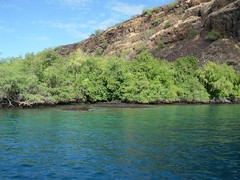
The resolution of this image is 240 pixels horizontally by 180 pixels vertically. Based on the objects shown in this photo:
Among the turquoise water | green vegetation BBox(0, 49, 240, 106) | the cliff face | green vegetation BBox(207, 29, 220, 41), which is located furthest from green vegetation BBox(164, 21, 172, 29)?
the turquoise water

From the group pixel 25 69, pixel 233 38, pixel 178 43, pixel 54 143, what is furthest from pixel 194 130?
pixel 178 43


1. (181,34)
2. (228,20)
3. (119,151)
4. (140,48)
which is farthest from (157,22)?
(119,151)

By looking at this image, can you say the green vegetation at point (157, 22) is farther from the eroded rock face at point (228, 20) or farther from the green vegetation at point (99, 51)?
the eroded rock face at point (228, 20)

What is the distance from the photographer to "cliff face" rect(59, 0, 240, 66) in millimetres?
117312

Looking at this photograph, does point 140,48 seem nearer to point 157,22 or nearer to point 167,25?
point 167,25

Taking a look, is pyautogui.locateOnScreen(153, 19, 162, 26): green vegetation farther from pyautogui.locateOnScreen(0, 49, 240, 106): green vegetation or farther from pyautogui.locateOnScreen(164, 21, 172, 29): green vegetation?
pyautogui.locateOnScreen(0, 49, 240, 106): green vegetation

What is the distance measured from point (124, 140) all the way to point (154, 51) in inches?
4377

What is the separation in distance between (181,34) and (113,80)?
6561cm

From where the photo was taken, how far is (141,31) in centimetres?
16900

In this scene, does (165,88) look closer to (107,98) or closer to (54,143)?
(107,98)

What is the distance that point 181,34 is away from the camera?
137m

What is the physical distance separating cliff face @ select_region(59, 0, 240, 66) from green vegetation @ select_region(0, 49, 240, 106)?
20063 mm

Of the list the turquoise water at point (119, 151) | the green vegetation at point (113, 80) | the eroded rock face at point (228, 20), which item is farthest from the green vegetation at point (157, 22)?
the turquoise water at point (119, 151)

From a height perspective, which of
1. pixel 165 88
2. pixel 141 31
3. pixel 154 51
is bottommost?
pixel 165 88
